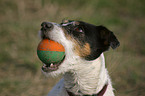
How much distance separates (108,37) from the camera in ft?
9.68

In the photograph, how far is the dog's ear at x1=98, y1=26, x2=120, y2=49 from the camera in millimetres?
2830

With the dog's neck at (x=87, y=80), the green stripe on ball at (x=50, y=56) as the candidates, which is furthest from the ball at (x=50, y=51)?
the dog's neck at (x=87, y=80)

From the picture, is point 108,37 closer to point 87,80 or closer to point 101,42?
point 101,42

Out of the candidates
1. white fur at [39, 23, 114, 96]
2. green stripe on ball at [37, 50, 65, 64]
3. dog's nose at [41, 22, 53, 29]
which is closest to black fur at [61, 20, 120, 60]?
white fur at [39, 23, 114, 96]

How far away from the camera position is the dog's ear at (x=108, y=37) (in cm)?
283

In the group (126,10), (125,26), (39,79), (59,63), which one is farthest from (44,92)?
(126,10)

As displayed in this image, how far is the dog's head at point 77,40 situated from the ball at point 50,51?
0.07 meters

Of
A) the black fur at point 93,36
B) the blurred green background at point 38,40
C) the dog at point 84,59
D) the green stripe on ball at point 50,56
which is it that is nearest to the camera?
the green stripe on ball at point 50,56

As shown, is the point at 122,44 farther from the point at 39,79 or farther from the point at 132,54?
the point at 39,79

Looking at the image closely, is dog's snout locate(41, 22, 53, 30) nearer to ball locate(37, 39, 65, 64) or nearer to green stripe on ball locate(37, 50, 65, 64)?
ball locate(37, 39, 65, 64)

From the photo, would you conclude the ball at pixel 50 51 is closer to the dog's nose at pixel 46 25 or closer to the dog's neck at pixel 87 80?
the dog's nose at pixel 46 25

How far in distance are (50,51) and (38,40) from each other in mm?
3415

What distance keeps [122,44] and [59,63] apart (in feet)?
14.2

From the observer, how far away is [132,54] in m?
6.23
